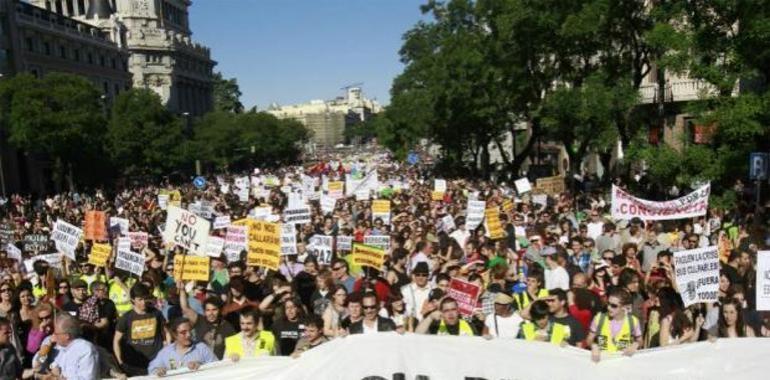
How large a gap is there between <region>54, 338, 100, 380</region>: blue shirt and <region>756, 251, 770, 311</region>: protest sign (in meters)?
5.87

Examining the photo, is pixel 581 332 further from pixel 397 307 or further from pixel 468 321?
pixel 397 307

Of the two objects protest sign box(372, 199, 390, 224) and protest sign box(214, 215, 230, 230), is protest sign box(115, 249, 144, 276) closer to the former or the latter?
protest sign box(214, 215, 230, 230)

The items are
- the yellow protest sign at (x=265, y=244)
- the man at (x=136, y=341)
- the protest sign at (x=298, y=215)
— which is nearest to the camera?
the man at (x=136, y=341)

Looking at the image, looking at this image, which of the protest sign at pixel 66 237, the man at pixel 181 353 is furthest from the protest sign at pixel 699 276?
the protest sign at pixel 66 237

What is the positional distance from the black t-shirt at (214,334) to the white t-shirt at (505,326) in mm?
2499

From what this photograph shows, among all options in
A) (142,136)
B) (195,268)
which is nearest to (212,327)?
(195,268)

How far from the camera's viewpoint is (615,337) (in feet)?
22.8

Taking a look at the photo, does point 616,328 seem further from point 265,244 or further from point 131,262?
point 131,262

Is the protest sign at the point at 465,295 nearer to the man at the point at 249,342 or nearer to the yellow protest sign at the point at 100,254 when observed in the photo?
the man at the point at 249,342

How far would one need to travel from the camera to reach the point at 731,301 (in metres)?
7.19

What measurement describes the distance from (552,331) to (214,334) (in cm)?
324

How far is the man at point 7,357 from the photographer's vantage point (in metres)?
6.88

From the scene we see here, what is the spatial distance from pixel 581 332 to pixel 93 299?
5.46 metres

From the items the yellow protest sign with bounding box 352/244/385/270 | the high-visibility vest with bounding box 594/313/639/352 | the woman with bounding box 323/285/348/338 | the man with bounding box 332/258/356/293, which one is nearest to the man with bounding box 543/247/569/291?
the yellow protest sign with bounding box 352/244/385/270
